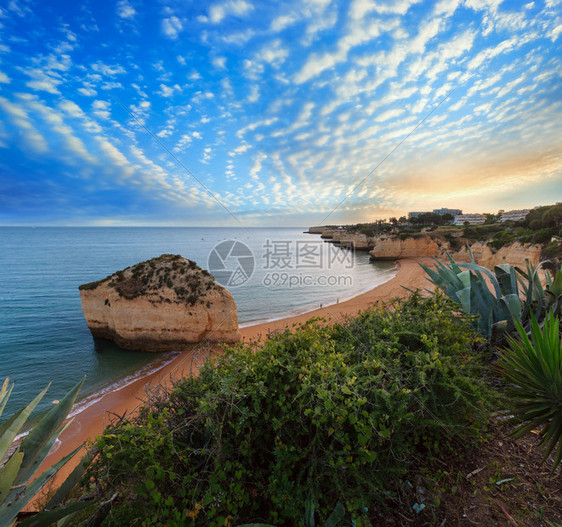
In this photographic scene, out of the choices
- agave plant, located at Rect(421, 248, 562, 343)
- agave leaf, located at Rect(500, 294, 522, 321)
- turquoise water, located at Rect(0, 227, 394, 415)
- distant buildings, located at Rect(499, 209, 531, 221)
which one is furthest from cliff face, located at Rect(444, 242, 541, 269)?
distant buildings, located at Rect(499, 209, 531, 221)

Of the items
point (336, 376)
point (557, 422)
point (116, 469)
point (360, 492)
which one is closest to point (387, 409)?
point (336, 376)

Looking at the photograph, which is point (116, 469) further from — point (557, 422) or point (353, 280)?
point (353, 280)

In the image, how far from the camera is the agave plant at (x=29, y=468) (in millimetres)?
1470

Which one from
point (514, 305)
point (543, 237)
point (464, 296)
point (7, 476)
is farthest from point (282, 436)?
point (543, 237)

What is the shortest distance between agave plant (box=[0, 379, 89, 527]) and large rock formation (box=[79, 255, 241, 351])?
36.7 ft

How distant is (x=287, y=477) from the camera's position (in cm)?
191

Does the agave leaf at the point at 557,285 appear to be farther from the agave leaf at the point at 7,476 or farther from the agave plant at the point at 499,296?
the agave leaf at the point at 7,476

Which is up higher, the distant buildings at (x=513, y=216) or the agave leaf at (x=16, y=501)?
the distant buildings at (x=513, y=216)

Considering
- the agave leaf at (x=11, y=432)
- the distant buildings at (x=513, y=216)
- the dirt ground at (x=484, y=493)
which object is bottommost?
the dirt ground at (x=484, y=493)

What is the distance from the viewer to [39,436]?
195 centimetres

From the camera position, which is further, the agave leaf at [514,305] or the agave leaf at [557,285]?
the agave leaf at [557,285]

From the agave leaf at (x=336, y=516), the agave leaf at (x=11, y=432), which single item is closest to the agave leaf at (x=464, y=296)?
the agave leaf at (x=336, y=516)

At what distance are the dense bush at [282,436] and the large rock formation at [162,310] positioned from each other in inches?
435

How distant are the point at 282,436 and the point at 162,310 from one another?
1266 cm
